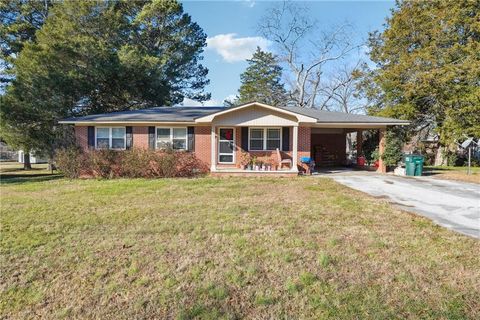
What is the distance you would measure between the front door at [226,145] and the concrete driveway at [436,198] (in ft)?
17.8

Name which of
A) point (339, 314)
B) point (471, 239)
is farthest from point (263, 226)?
point (471, 239)

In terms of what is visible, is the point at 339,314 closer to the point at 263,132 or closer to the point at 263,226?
the point at 263,226

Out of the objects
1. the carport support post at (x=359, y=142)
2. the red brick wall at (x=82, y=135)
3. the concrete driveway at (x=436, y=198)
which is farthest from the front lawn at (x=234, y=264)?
the carport support post at (x=359, y=142)

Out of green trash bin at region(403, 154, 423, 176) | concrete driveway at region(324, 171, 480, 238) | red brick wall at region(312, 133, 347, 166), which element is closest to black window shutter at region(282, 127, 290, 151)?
concrete driveway at region(324, 171, 480, 238)

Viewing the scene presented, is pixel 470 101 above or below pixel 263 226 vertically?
above

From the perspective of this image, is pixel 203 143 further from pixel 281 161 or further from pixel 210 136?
pixel 281 161

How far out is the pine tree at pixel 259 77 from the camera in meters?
39.2

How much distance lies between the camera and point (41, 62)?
770 inches

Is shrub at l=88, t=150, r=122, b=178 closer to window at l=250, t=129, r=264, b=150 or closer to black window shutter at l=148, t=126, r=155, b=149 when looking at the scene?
black window shutter at l=148, t=126, r=155, b=149

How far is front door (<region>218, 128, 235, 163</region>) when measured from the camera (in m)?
15.3

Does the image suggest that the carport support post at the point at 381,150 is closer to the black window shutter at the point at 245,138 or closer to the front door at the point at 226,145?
the black window shutter at the point at 245,138

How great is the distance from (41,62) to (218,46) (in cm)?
1463

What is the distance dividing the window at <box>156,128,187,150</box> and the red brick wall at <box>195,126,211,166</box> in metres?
0.59

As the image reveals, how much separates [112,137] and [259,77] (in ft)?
97.7
